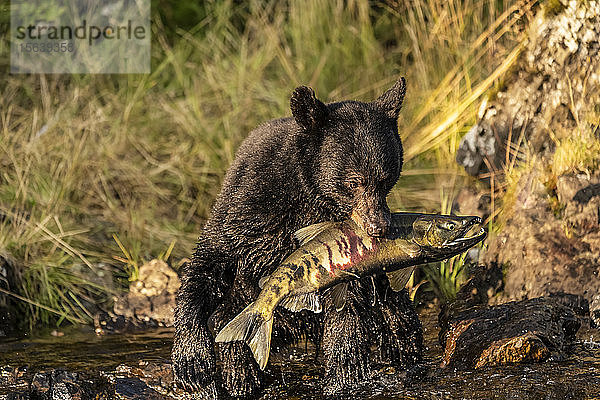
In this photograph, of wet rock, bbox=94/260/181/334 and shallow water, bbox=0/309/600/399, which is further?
wet rock, bbox=94/260/181/334

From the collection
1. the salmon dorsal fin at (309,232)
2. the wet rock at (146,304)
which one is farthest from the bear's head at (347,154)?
the wet rock at (146,304)

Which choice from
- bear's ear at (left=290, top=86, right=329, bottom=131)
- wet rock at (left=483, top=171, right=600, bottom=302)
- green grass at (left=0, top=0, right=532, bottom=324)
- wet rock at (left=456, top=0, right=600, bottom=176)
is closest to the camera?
bear's ear at (left=290, top=86, right=329, bottom=131)

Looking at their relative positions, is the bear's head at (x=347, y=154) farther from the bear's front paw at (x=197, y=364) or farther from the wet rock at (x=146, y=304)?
the wet rock at (x=146, y=304)

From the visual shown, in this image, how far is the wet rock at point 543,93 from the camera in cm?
677

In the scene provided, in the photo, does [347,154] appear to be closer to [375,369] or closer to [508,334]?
[375,369]

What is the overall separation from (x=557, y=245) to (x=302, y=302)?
246 centimetres

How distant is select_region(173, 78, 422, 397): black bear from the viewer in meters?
4.59

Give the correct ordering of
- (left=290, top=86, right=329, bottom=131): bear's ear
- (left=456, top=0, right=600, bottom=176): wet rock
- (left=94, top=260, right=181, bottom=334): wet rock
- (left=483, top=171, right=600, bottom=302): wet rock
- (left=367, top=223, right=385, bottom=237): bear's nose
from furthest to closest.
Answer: (left=456, top=0, right=600, bottom=176): wet rock, (left=94, top=260, right=181, bottom=334): wet rock, (left=483, top=171, right=600, bottom=302): wet rock, (left=290, top=86, right=329, bottom=131): bear's ear, (left=367, top=223, right=385, bottom=237): bear's nose

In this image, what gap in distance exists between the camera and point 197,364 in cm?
479

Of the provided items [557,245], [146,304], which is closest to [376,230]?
[557,245]

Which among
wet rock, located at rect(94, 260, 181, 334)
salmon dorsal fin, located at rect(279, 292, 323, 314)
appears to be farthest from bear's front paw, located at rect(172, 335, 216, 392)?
wet rock, located at rect(94, 260, 181, 334)

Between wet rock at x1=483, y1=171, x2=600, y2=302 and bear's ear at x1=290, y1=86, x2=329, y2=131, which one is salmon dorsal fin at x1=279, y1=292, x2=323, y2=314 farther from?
wet rock at x1=483, y1=171, x2=600, y2=302

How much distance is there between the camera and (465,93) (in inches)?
330

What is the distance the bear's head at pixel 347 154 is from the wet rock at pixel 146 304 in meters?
2.28
